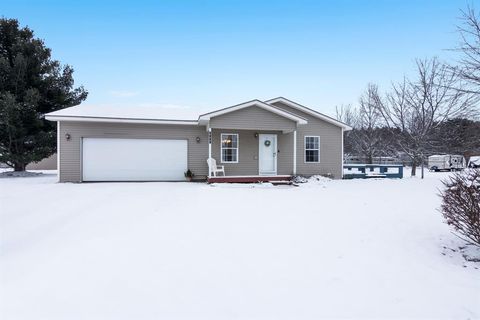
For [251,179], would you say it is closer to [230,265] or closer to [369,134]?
[230,265]

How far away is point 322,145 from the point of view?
14953mm

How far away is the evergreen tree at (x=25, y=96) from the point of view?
15086 mm

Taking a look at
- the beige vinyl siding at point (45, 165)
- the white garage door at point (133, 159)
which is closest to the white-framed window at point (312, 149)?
the white garage door at point (133, 159)

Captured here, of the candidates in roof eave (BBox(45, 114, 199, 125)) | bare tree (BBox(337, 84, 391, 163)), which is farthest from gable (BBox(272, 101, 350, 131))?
bare tree (BBox(337, 84, 391, 163))

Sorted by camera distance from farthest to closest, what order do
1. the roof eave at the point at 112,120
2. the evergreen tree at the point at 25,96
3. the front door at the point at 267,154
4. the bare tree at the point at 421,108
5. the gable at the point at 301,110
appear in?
the bare tree at the point at 421,108, the evergreen tree at the point at 25,96, the gable at the point at 301,110, the front door at the point at 267,154, the roof eave at the point at 112,120

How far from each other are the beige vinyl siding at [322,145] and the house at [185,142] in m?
0.05

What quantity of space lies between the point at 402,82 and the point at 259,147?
1268 cm

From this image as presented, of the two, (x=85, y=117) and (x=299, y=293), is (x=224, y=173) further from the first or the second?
(x=299, y=293)

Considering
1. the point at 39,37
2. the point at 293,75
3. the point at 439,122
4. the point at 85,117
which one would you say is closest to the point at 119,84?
the point at 39,37

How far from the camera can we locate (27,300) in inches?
105

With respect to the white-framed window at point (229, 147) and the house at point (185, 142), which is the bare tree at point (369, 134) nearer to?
the house at point (185, 142)

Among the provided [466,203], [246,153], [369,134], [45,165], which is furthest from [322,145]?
[45,165]

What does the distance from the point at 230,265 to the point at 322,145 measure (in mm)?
12509

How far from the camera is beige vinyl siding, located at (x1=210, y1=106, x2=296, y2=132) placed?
12.4 meters
